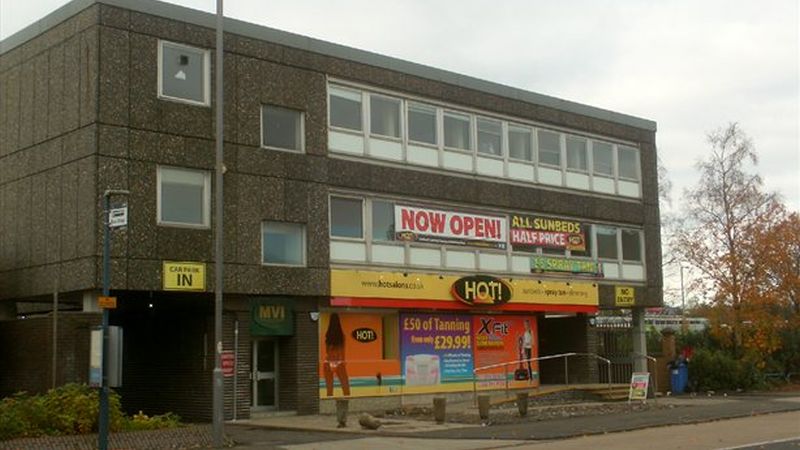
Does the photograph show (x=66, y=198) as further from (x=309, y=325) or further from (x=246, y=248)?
(x=309, y=325)

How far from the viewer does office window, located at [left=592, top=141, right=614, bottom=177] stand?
115ft

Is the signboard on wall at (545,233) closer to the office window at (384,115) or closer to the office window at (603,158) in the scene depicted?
the office window at (603,158)

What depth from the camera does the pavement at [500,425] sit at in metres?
20.6

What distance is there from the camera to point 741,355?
38.8 meters

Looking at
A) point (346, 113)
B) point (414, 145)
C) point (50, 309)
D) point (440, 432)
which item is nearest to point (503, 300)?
point (414, 145)

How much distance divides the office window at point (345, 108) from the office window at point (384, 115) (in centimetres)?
45

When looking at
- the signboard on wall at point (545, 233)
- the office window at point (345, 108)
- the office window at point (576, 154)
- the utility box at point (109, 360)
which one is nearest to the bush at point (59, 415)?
the utility box at point (109, 360)

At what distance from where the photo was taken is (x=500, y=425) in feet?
74.4

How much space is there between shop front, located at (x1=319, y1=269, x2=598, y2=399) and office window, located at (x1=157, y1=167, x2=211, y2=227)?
4158 mm

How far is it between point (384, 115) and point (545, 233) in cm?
719

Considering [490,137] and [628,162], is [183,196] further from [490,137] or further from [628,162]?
[628,162]

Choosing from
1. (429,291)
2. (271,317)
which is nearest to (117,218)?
(271,317)

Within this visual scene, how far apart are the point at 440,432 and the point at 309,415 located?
5.62 meters

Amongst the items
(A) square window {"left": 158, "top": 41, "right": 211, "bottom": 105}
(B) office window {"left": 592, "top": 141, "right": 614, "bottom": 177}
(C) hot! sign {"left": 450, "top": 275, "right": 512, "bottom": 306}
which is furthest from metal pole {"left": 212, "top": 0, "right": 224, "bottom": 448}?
(B) office window {"left": 592, "top": 141, "right": 614, "bottom": 177}
